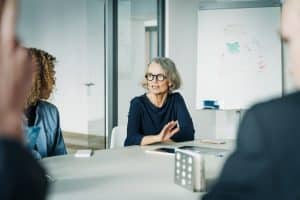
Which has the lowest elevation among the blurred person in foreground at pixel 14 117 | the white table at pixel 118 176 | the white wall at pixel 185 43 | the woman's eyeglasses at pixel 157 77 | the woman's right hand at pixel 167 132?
the white table at pixel 118 176

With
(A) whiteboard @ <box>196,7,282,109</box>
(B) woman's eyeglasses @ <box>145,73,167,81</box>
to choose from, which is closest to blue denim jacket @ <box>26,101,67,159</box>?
(B) woman's eyeglasses @ <box>145,73,167,81</box>

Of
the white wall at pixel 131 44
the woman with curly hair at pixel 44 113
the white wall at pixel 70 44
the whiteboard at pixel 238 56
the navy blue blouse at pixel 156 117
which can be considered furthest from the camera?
the white wall at pixel 70 44

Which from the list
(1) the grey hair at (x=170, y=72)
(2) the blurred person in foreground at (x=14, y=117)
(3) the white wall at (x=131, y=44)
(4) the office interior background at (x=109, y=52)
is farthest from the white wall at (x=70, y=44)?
(2) the blurred person in foreground at (x=14, y=117)

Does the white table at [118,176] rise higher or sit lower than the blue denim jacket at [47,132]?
lower

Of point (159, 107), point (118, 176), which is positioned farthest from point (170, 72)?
point (118, 176)

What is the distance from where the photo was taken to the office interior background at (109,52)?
16.0ft

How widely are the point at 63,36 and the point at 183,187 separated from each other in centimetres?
489

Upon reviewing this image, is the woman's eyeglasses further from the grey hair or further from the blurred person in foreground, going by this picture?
the blurred person in foreground

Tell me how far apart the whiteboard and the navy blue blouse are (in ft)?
4.53

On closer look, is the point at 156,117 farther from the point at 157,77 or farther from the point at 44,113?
the point at 44,113

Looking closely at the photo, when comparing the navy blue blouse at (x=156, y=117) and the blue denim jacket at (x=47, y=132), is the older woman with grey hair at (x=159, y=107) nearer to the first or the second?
the navy blue blouse at (x=156, y=117)

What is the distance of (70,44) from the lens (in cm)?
639

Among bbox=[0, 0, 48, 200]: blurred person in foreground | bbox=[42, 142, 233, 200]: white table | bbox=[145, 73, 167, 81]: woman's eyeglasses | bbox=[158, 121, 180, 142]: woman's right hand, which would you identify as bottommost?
bbox=[42, 142, 233, 200]: white table

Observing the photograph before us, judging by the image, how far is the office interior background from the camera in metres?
4.89
